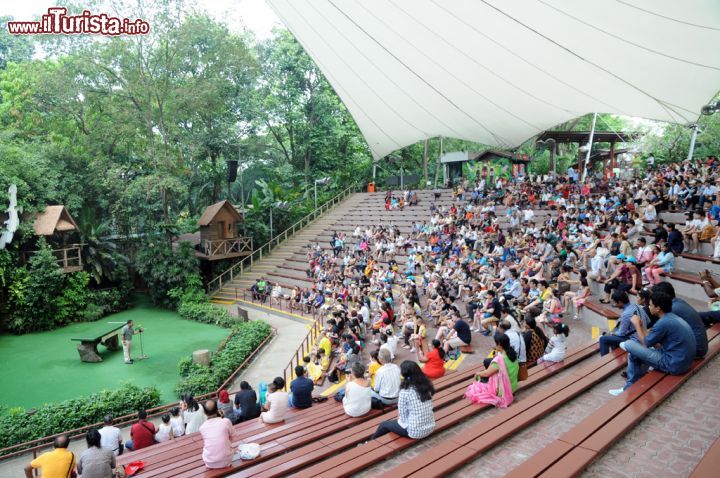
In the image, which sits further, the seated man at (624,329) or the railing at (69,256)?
the railing at (69,256)

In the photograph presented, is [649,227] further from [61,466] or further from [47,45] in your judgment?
[47,45]

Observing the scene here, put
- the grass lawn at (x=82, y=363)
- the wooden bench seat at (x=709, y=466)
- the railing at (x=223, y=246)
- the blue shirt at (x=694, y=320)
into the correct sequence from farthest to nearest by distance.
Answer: the railing at (x=223, y=246) < the grass lawn at (x=82, y=363) < the blue shirt at (x=694, y=320) < the wooden bench seat at (x=709, y=466)

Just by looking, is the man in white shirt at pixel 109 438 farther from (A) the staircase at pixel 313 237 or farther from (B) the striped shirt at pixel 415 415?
(A) the staircase at pixel 313 237

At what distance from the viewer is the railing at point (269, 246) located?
76.4 ft

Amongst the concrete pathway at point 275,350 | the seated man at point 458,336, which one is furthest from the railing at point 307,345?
the seated man at point 458,336

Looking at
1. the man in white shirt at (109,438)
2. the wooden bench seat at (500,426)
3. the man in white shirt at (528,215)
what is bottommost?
the man in white shirt at (109,438)

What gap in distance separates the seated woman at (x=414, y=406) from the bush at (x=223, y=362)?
27.9ft

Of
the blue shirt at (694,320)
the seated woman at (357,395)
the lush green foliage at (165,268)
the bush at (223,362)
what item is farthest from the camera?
the lush green foliage at (165,268)

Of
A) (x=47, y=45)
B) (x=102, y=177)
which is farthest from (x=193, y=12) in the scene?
(x=102, y=177)

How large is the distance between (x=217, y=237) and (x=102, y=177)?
20.9ft

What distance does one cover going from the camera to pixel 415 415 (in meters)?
3.93

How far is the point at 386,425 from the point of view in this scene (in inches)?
164

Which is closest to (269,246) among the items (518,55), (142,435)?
(518,55)

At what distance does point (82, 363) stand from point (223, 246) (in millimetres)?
10247
